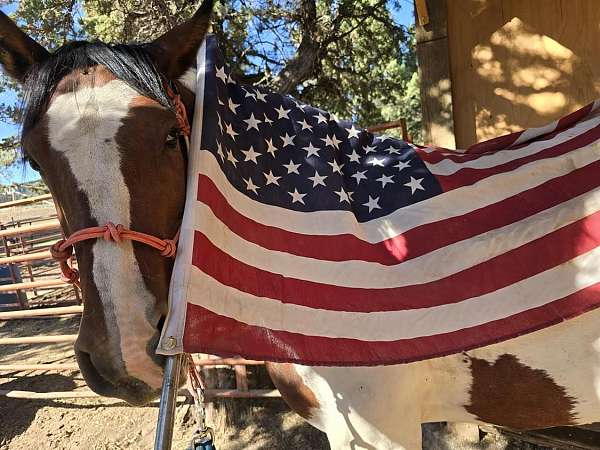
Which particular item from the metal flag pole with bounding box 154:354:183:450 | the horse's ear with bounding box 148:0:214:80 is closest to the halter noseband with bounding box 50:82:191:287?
the horse's ear with bounding box 148:0:214:80

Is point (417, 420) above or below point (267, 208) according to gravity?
below

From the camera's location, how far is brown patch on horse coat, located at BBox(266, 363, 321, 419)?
159 centimetres

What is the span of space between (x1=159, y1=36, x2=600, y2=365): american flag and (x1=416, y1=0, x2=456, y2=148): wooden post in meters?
1.67

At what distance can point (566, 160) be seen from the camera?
155 centimetres

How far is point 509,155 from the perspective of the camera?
1.75 meters

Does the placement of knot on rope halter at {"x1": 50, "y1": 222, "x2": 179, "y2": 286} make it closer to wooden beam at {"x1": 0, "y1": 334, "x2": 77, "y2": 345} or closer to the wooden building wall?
wooden beam at {"x1": 0, "y1": 334, "x2": 77, "y2": 345}

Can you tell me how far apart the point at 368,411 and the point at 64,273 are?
1227mm

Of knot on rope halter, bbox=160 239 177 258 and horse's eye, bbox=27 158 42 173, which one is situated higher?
horse's eye, bbox=27 158 42 173

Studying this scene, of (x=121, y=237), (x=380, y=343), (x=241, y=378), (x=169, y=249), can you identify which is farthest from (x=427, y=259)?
(x=241, y=378)

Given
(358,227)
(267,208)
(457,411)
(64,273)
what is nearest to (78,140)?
(64,273)

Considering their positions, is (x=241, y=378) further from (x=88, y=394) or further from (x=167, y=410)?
(x=167, y=410)

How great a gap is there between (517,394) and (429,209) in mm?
798

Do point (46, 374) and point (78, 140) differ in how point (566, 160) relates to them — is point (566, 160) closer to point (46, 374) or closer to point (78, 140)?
point (78, 140)

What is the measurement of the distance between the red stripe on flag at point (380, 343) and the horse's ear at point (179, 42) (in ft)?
3.20
